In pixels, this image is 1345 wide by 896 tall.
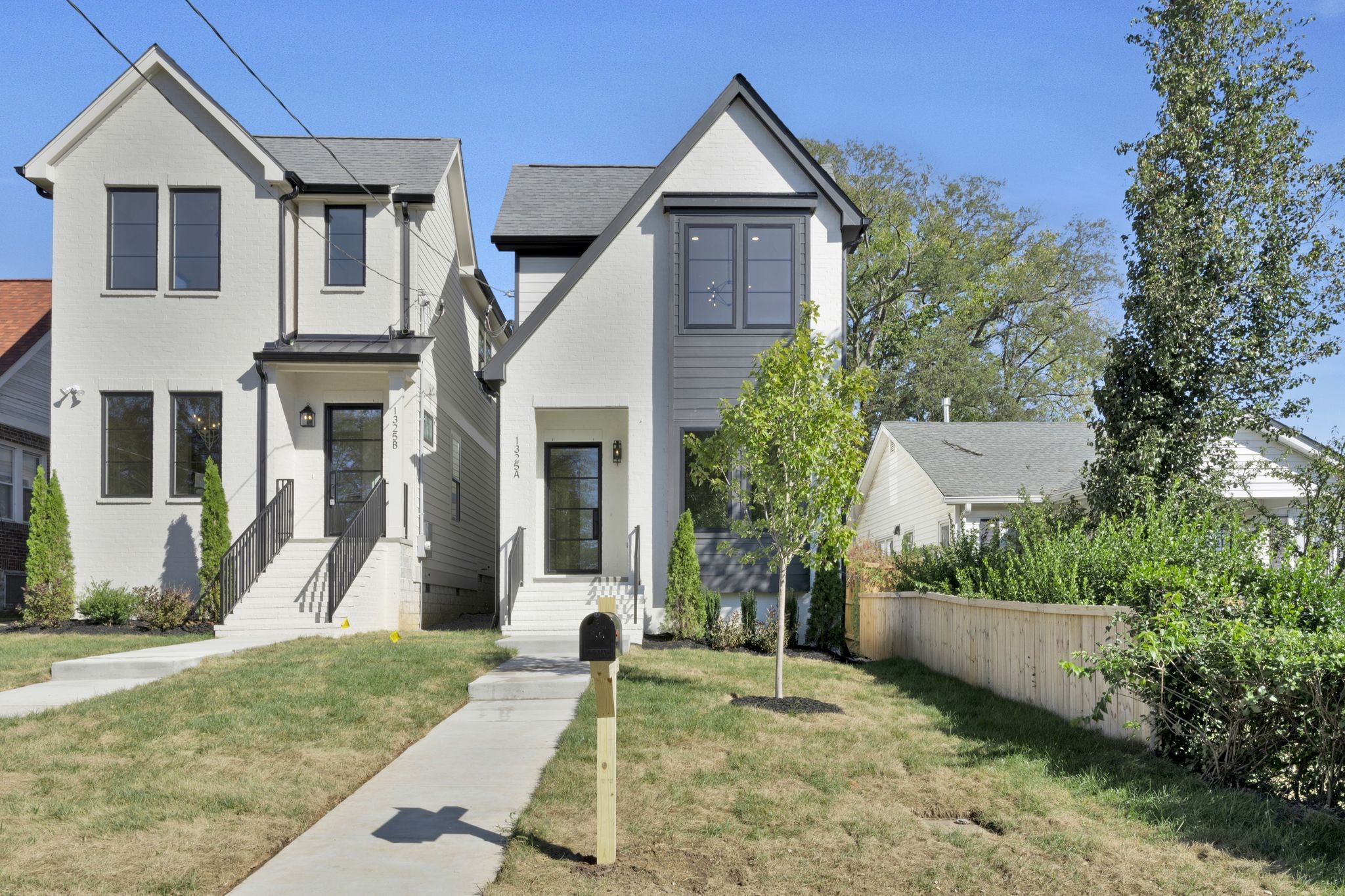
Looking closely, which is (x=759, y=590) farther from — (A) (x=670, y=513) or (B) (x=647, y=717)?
(B) (x=647, y=717)

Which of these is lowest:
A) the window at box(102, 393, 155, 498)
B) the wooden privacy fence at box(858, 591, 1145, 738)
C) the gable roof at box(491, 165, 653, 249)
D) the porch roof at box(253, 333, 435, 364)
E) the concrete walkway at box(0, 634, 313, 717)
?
the concrete walkway at box(0, 634, 313, 717)

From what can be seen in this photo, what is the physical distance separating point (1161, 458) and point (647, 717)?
9.48 meters

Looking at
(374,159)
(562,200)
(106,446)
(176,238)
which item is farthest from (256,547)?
(562,200)

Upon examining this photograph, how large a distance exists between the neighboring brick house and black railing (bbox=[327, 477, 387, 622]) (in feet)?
24.3

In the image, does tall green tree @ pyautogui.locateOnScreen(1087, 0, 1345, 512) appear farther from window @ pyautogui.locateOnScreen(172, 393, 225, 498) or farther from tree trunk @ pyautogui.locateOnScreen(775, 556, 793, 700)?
window @ pyautogui.locateOnScreen(172, 393, 225, 498)

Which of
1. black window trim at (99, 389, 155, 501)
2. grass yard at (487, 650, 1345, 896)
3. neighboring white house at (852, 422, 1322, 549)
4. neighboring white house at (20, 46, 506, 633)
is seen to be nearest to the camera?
grass yard at (487, 650, 1345, 896)

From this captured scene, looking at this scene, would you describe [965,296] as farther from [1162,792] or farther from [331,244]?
[1162,792]

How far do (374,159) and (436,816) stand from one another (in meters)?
13.7

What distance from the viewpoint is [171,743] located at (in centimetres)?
741

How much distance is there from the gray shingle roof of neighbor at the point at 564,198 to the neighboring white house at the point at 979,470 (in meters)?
8.34

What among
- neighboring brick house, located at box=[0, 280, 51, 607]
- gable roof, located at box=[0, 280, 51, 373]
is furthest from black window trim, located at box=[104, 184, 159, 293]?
neighboring brick house, located at box=[0, 280, 51, 607]

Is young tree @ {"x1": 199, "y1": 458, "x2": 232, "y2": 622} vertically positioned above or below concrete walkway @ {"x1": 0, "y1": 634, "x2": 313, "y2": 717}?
above

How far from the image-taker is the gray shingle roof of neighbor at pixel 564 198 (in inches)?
655

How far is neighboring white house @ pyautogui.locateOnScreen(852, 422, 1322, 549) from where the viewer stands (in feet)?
70.8
